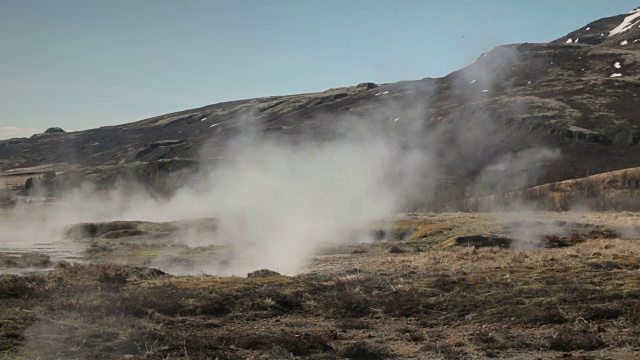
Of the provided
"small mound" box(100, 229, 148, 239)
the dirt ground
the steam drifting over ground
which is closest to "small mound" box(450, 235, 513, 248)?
the dirt ground

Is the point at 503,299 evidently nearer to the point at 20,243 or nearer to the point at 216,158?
the point at 20,243

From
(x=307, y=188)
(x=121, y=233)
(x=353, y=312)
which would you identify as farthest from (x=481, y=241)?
(x=307, y=188)

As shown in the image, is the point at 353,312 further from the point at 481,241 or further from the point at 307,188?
the point at 307,188

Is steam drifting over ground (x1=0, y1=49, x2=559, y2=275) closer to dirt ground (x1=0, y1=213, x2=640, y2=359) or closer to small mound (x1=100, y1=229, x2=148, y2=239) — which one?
small mound (x1=100, y1=229, x2=148, y2=239)

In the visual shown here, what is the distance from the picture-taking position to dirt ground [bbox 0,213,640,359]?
17.1 metres

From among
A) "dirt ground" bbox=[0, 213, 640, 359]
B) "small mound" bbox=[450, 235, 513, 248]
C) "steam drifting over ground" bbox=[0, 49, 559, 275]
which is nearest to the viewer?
"dirt ground" bbox=[0, 213, 640, 359]

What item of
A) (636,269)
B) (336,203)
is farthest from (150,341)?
(336,203)

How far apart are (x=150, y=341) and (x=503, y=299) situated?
42.0ft

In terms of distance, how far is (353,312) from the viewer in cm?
2333

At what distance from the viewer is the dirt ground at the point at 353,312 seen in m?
17.1

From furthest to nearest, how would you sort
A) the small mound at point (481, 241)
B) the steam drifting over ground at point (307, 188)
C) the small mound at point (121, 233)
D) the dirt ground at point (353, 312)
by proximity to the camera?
the small mound at point (121, 233) → the steam drifting over ground at point (307, 188) → the small mound at point (481, 241) → the dirt ground at point (353, 312)

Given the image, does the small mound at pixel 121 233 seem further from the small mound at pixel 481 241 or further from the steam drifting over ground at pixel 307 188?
the small mound at pixel 481 241

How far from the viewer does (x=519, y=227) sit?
208 ft

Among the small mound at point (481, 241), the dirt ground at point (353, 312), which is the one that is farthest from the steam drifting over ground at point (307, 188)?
the dirt ground at point (353, 312)
